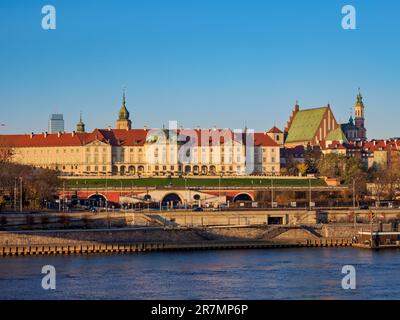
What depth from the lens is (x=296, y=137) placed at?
117875 millimetres

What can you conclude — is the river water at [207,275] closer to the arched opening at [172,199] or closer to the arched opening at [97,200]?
the arched opening at [97,200]

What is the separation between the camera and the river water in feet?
105

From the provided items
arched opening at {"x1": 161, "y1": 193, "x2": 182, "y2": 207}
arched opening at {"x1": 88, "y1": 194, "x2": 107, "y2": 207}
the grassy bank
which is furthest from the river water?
the grassy bank

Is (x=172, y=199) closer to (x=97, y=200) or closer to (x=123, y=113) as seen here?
(x=97, y=200)

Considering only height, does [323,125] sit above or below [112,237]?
above

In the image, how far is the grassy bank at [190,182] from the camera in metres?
78.6

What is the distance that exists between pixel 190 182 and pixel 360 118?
51117 millimetres

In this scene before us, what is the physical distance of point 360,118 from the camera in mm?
127438

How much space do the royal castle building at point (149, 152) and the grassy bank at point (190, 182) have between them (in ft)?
36.2

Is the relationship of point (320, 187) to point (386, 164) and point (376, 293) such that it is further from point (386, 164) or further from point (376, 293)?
point (376, 293)

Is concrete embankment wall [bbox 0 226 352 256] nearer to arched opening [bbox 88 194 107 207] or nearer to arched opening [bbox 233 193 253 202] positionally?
arched opening [bbox 88 194 107 207]

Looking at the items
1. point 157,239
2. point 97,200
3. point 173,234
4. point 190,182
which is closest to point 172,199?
point 190,182
